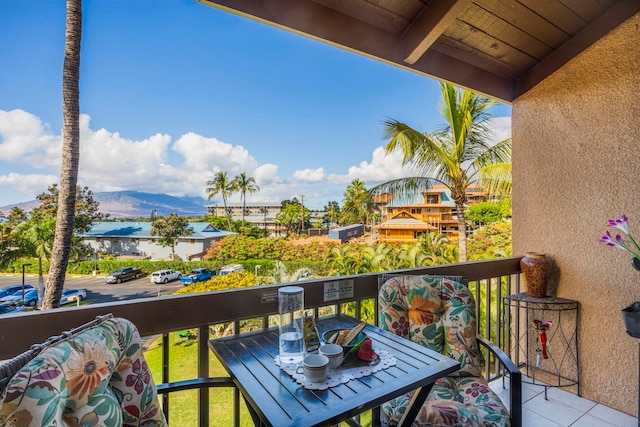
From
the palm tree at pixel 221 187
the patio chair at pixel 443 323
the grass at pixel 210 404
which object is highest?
the palm tree at pixel 221 187

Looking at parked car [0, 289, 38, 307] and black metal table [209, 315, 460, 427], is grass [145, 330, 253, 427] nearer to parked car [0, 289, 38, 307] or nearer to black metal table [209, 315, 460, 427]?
black metal table [209, 315, 460, 427]

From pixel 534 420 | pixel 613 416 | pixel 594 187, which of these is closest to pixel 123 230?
pixel 534 420

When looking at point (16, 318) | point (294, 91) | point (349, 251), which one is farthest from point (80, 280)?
point (294, 91)

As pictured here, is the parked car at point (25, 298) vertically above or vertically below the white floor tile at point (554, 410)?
below

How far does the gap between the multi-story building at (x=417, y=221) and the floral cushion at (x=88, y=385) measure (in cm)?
827

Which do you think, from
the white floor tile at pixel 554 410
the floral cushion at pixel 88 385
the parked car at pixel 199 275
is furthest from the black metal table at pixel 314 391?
the parked car at pixel 199 275

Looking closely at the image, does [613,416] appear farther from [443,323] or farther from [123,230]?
[123,230]

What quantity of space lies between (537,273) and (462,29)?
6.30 ft

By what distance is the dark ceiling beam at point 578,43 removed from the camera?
88.2 inches

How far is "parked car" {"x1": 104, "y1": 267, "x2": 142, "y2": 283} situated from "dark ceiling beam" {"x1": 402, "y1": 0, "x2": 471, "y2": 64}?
1234cm

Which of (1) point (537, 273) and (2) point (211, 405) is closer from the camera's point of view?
(1) point (537, 273)

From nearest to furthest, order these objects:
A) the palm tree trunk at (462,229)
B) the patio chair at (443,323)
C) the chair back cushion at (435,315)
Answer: the patio chair at (443,323)
the chair back cushion at (435,315)
the palm tree trunk at (462,229)

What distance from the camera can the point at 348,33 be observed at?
2.05m

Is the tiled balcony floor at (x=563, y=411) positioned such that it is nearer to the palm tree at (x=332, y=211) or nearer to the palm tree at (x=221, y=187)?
the palm tree at (x=332, y=211)
